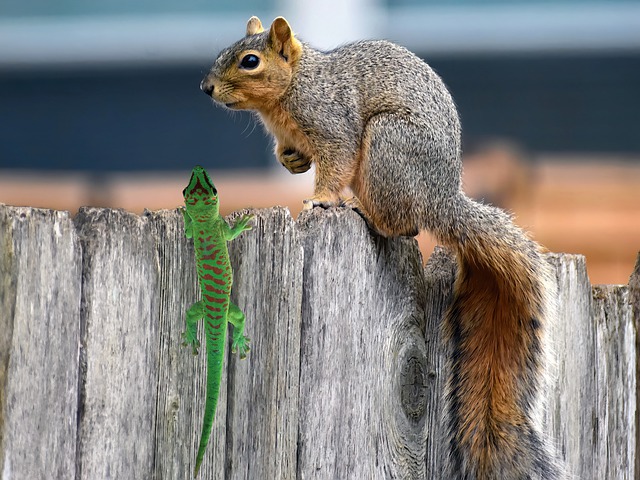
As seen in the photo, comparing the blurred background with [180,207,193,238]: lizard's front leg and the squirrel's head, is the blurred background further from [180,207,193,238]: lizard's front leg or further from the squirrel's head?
[180,207,193,238]: lizard's front leg

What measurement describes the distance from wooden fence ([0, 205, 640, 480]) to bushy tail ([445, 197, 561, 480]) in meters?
0.05

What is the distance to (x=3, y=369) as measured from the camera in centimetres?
152

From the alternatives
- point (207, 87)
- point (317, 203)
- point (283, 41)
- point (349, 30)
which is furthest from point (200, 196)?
point (349, 30)

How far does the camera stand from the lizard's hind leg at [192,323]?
1768mm

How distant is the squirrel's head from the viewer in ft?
9.15

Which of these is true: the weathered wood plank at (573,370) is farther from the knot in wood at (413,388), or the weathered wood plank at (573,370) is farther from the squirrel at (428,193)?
the knot in wood at (413,388)

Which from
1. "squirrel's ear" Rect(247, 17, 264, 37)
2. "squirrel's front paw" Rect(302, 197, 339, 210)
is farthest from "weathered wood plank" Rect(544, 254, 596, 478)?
"squirrel's ear" Rect(247, 17, 264, 37)

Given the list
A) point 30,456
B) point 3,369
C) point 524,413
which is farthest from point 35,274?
point 524,413

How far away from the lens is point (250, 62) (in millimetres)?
2803

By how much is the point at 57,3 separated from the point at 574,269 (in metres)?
5.26

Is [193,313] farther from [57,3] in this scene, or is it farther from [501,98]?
[57,3]

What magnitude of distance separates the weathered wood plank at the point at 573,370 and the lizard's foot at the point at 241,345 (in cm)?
82

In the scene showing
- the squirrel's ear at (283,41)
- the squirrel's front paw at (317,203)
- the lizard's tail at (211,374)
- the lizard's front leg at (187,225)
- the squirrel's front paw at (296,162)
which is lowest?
the lizard's tail at (211,374)

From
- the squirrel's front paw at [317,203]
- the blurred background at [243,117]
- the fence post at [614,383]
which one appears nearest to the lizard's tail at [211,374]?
the squirrel's front paw at [317,203]
